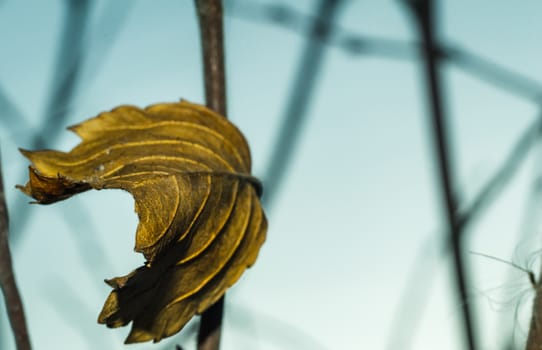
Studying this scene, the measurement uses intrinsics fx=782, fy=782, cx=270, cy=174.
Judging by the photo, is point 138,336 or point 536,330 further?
point 138,336

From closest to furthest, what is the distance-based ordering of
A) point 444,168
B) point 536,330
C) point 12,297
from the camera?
point 444,168 < point 536,330 < point 12,297

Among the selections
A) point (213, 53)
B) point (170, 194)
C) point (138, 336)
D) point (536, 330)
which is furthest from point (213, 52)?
point (536, 330)

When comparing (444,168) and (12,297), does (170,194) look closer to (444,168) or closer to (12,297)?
(12,297)

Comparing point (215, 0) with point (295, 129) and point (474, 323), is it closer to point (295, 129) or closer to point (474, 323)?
point (295, 129)

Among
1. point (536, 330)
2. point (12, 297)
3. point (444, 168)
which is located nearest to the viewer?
point (444, 168)

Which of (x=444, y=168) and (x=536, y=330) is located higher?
(x=444, y=168)

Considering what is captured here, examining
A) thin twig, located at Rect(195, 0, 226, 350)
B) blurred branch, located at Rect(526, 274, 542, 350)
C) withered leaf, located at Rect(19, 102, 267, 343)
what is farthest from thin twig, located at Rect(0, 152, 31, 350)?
blurred branch, located at Rect(526, 274, 542, 350)

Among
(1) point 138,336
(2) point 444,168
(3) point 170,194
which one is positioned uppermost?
(2) point 444,168

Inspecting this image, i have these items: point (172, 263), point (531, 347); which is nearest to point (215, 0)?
point (172, 263)

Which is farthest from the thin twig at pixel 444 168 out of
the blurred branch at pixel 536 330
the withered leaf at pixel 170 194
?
the withered leaf at pixel 170 194

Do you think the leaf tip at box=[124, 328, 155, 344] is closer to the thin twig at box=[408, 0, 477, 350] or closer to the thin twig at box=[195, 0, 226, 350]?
the thin twig at box=[195, 0, 226, 350]
